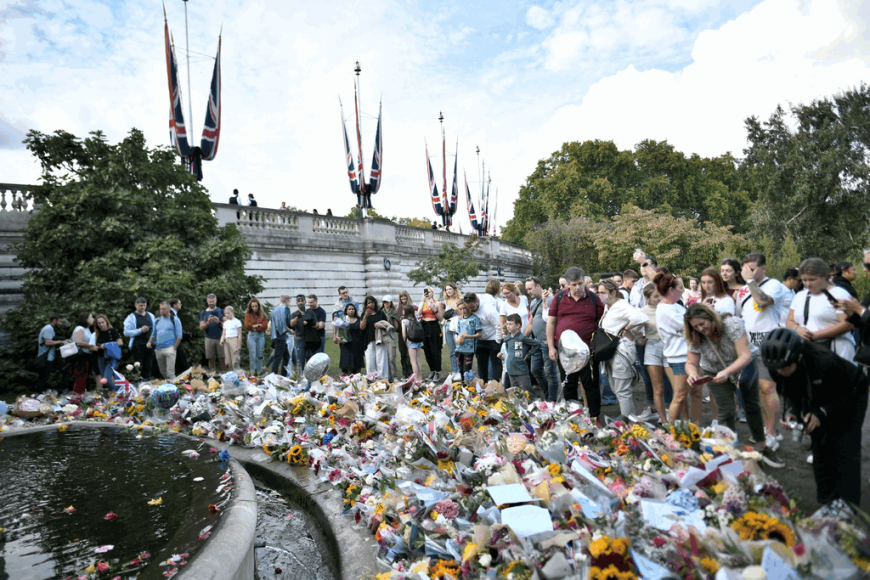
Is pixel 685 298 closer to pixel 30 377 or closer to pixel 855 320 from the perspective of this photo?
pixel 855 320

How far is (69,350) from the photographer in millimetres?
9391

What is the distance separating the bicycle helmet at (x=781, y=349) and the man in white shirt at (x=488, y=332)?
5.37m

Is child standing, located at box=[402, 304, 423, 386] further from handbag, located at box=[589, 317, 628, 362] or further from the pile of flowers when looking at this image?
handbag, located at box=[589, 317, 628, 362]

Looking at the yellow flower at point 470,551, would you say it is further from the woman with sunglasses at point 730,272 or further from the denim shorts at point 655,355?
the woman with sunglasses at point 730,272

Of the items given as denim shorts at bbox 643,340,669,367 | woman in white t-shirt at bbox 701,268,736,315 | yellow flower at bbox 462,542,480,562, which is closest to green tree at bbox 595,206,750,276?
denim shorts at bbox 643,340,669,367

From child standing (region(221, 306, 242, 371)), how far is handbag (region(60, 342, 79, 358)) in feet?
8.31

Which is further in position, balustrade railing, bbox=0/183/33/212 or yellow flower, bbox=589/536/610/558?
balustrade railing, bbox=0/183/33/212

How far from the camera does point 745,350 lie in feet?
13.8

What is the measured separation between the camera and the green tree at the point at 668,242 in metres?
32.0

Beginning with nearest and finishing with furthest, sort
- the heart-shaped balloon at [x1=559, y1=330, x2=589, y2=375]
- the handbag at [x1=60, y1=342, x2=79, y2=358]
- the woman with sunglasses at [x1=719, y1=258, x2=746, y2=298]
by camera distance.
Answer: the heart-shaped balloon at [x1=559, y1=330, x2=589, y2=375], the woman with sunglasses at [x1=719, y1=258, x2=746, y2=298], the handbag at [x1=60, y1=342, x2=79, y2=358]

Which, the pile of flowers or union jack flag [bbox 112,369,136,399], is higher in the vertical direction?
the pile of flowers

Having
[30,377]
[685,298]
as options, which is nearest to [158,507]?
[685,298]

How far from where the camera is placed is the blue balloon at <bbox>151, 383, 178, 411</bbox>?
720cm

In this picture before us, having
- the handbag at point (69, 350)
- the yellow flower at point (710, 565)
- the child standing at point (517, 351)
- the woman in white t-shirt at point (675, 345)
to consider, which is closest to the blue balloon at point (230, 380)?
the handbag at point (69, 350)
